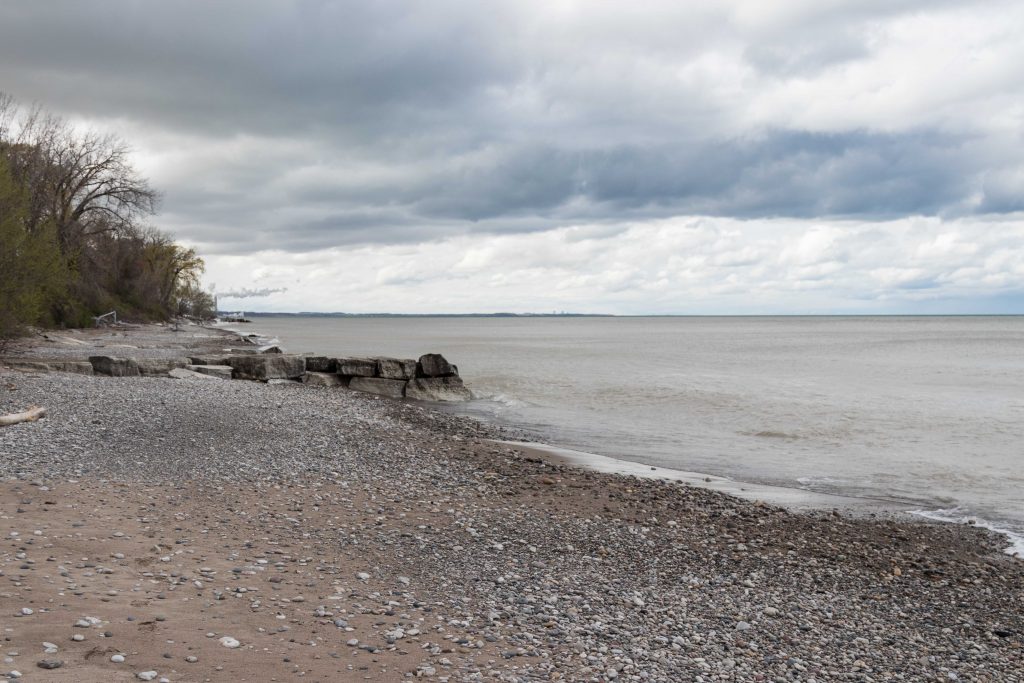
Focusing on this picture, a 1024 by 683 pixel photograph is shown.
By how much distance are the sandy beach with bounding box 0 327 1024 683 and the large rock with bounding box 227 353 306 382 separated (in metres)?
15.6

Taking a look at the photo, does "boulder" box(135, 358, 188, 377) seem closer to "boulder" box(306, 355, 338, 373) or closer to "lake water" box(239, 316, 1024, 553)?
"boulder" box(306, 355, 338, 373)

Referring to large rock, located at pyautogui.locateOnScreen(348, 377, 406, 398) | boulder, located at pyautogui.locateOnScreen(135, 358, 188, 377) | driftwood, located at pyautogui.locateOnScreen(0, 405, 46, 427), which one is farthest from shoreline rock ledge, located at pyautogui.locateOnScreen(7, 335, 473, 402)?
driftwood, located at pyautogui.locateOnScreen(0, 405, 46, 427)

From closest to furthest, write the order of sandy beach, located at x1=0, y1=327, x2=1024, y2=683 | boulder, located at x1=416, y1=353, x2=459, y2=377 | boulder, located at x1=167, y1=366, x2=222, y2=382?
1. sandy beach, located at x1=0, y1=327, x2=1024, y2=683
2. boulder, located at x1=167, y1=366, x2=222, y2=382
3. boulder, located at x1=416, y1=353, x2=459, y2=377

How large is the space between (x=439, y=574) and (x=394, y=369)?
77.0 feet

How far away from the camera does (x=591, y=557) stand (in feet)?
32.0

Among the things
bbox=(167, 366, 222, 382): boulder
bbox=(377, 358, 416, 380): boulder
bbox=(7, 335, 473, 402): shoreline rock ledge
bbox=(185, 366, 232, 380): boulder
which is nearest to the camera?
bbox=(167, 366, 222, 382): boulder

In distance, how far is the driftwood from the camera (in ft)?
47.2

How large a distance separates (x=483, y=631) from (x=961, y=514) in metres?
10.6

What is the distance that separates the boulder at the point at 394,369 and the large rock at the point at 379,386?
25 centimetres

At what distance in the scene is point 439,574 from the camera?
8594 millimetres

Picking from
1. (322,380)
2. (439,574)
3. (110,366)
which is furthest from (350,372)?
(439,574)

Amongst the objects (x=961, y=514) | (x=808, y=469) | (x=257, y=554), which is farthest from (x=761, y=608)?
(x=808, y=469)

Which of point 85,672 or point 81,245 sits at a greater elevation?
point 81,245

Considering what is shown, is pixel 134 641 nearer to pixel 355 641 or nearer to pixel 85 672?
pixel 85 672
